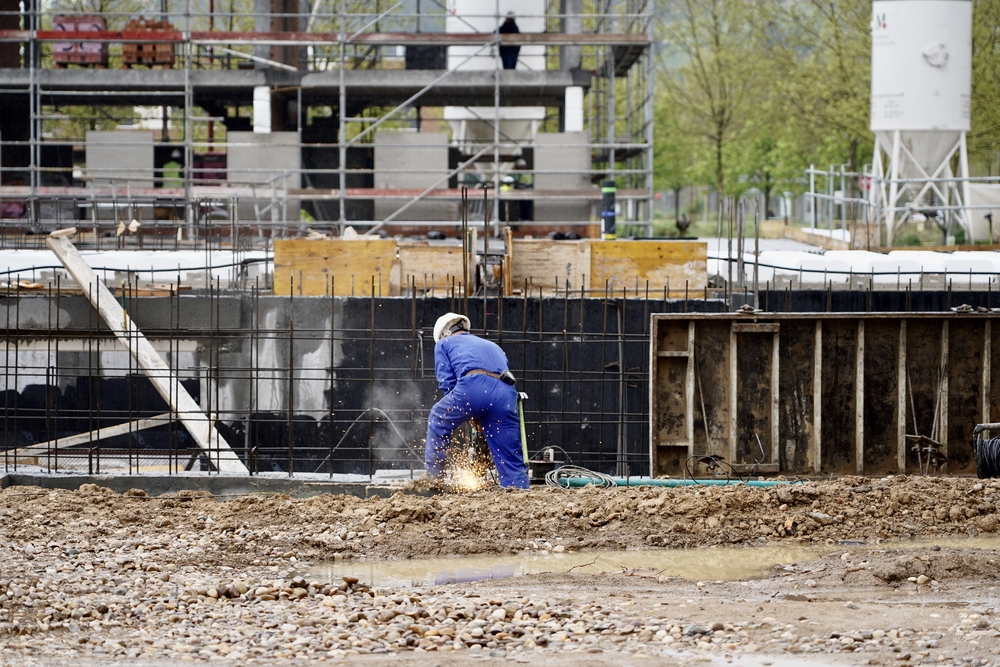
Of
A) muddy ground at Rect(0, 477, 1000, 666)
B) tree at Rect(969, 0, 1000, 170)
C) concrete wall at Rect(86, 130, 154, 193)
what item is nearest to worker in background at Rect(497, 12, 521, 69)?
concrete wall at Rect(86, 130, 154, 193)

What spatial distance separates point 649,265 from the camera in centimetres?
1469

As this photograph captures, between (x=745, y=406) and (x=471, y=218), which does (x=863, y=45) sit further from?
(x=745, y=406)

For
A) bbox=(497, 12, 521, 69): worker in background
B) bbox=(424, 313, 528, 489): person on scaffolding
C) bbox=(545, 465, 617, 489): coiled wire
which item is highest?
bbox=(497, 12, 521, 69): worker in background

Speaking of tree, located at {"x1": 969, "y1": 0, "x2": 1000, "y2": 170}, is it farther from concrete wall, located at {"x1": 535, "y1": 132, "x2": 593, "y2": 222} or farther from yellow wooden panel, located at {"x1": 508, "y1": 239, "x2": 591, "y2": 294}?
yellow wooden panel, located at {"x1": 508, "y1": 239, "x2": 591, "y2": 294}

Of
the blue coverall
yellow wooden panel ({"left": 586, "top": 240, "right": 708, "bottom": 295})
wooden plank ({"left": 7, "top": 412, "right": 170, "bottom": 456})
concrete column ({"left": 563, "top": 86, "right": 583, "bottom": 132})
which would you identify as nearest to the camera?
the blue coverall

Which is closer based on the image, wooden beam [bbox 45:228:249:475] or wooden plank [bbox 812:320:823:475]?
wooden plank [bbox 812:320:823:475]

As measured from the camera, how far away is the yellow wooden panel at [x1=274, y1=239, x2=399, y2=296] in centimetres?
1445

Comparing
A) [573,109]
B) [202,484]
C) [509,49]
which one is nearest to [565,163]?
[573,109]

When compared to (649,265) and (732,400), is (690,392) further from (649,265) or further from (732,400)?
(649,265)

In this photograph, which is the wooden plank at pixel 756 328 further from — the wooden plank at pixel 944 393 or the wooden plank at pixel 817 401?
the wooden plank at pixel 944 393

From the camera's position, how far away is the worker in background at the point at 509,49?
85.6ft

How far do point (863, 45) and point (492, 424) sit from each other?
88.0ft

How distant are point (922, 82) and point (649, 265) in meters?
12.1

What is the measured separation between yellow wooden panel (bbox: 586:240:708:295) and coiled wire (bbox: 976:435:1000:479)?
→ 15.1 ft
